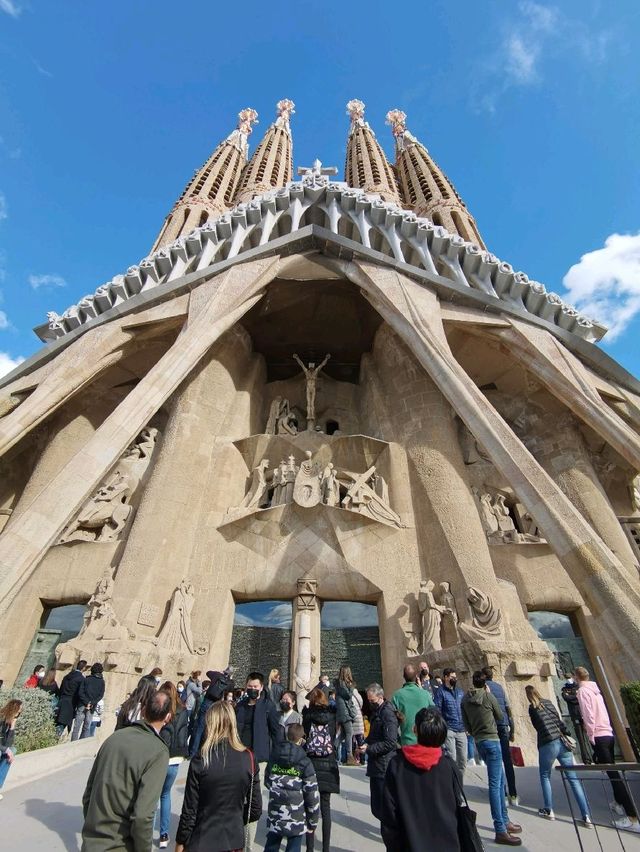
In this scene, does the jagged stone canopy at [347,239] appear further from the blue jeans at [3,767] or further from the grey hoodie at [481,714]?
the blue jeans at [3,767]

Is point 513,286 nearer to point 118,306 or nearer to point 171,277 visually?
point 171,277

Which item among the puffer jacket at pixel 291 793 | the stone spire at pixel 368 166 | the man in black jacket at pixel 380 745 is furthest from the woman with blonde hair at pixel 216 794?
the stone spire at pixel 368 166

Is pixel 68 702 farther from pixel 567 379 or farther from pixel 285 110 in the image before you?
pixel 285 110

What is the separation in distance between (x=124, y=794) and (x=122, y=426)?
25.3 ft

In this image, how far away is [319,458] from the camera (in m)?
12.4

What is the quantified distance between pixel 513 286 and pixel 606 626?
30.1 feet

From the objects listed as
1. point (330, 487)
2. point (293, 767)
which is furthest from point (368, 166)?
point (293, 767)

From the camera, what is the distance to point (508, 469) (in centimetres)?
779

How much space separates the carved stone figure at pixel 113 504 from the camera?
35.0ft

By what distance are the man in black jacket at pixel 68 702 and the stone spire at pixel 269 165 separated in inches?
1062

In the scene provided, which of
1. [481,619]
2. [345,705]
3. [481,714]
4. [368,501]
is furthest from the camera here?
[368,501]

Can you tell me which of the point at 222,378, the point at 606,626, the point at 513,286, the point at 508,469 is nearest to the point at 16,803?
the point at 606,626

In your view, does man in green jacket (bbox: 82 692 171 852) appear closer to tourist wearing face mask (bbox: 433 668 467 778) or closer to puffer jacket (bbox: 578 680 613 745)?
tourist wearing face mask (bbox: 433 668 467 778)

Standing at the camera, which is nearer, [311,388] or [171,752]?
[171,752]
